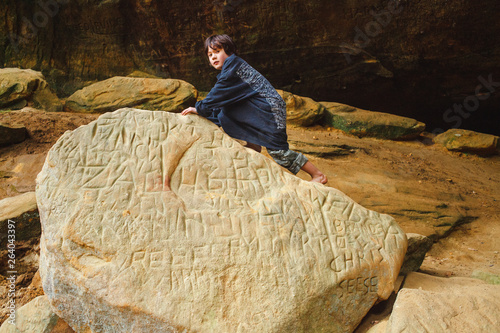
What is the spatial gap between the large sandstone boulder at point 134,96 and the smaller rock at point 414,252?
13.9 ft

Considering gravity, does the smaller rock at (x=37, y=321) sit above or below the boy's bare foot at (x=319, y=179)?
below

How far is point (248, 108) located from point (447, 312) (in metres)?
1.95

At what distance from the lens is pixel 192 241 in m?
2.40

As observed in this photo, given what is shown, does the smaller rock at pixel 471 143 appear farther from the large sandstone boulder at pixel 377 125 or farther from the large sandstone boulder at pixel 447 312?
the large sandstone boulder at pixel 447 312

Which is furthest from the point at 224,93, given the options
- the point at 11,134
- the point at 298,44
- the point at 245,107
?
the point at 298,44

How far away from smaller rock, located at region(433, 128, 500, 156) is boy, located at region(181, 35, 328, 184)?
14.8 ft

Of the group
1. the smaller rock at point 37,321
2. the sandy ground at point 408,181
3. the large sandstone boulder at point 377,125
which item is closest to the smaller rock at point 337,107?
the large sandstone boulder at point 377,125

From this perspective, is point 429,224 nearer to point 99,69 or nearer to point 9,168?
point 9,168

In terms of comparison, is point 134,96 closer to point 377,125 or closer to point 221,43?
point 221,43

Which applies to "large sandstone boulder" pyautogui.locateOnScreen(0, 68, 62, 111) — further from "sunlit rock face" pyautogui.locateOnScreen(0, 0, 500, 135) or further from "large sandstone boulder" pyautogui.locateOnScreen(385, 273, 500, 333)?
"large sandstone boulder" pyautogui.locateOnScreen(385, 273, 500, 333)

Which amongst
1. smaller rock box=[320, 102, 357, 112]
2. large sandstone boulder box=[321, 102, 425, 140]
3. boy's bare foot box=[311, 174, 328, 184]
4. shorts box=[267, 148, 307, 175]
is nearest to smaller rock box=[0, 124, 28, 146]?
shorts box=[267, 148, 307, 175]

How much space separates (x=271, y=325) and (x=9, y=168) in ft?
11.6

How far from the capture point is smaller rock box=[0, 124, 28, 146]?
4.58 m

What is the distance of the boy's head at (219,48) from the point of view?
3.10m
